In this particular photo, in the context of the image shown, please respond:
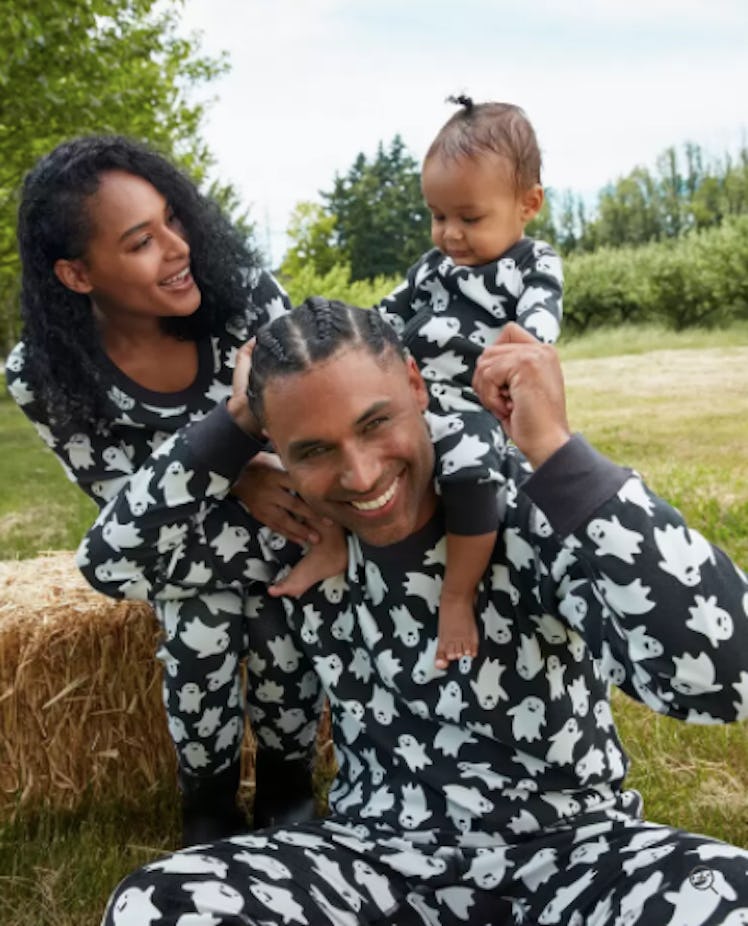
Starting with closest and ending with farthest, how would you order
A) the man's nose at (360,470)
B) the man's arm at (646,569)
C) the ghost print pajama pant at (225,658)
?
the man's arm at (646,569) < the man's nose at (360,470) < the ghost print pajama pant at (225,658)

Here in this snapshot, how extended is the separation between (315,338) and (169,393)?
32.6 inches

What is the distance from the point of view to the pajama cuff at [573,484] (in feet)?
5.66

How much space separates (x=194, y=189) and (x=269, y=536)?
36.0 inches

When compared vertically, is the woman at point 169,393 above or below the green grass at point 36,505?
above

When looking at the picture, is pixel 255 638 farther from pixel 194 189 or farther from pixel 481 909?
pixel 194 189

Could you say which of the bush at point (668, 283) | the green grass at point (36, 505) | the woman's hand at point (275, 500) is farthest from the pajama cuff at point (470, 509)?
the bush at point (668, 283)

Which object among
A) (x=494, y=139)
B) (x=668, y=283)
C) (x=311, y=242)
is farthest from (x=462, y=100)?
(x=311, y=242)

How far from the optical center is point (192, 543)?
8.14 ft

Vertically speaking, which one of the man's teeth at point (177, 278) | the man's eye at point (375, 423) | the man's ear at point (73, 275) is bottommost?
the man's eye at point (375, 423)

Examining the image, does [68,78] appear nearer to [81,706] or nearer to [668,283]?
[81,706]

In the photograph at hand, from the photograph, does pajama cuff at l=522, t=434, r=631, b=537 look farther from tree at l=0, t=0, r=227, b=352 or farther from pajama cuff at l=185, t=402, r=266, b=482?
tree at l=0, t=0, r=227, b=352

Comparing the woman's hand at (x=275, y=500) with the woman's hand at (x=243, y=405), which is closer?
the woman's hand at (x=243, y=405)

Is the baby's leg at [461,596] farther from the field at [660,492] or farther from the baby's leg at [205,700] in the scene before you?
the field at [660,492]

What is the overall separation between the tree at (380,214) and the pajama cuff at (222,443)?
1649 inches
